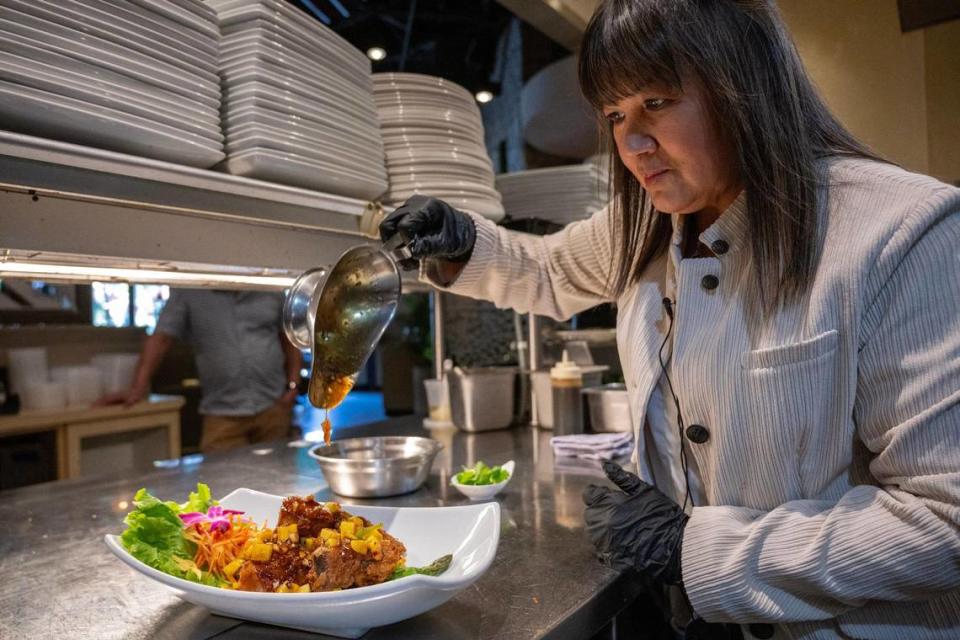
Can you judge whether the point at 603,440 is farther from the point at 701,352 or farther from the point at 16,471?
the point at 16,471

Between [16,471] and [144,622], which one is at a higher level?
[144,622]

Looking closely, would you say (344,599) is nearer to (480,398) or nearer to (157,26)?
(157,26)

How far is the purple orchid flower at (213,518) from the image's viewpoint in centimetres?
100

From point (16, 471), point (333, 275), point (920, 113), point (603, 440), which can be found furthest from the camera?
point (16, 471)

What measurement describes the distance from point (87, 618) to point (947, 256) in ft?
4.30

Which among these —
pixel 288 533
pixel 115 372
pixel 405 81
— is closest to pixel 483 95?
pixel 115 372

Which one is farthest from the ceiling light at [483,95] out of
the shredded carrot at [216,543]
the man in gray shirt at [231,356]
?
the shredded carrot at [216,543]

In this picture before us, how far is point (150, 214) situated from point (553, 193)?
5.45ft

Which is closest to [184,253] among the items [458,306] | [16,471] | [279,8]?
[279,8]

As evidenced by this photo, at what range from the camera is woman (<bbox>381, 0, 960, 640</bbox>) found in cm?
83

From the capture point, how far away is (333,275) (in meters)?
1.20

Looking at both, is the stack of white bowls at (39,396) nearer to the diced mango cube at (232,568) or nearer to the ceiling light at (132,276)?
the ceiling light at (132,276)

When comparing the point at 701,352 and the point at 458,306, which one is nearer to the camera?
the point at 701,352

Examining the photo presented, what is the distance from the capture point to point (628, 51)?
966 millimetres
